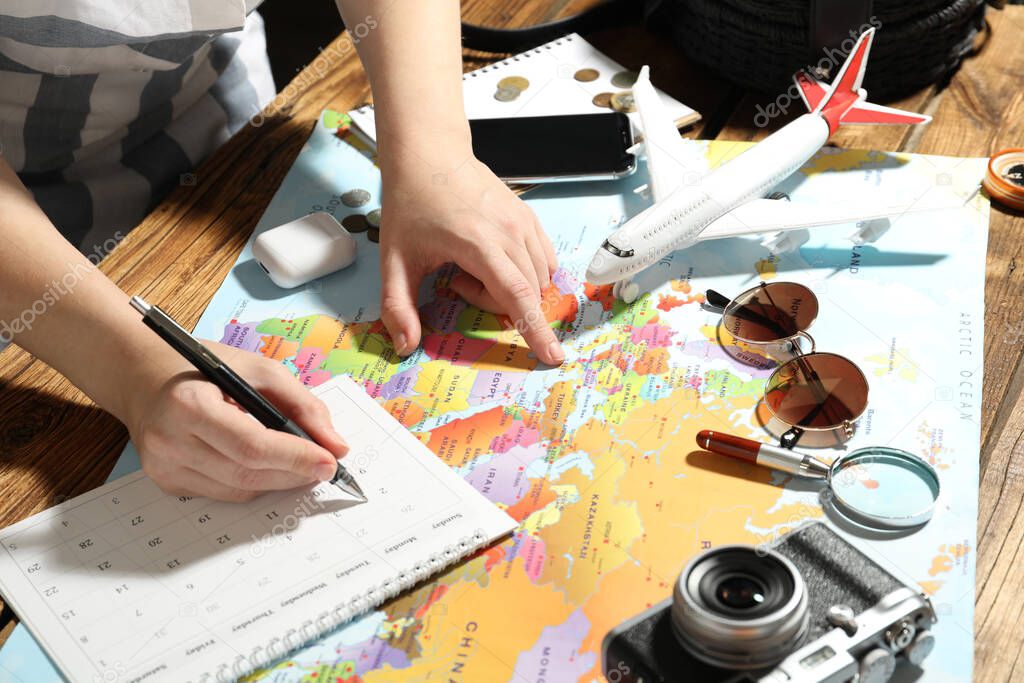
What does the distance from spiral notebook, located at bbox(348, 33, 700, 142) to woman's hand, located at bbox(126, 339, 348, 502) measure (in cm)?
44

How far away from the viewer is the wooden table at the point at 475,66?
2.33ft

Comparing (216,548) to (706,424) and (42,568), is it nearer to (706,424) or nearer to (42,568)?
(42,568)

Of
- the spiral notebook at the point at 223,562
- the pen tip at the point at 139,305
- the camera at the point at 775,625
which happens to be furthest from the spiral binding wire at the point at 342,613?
the pen tip at the point at 139,305

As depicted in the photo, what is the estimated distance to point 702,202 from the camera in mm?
917

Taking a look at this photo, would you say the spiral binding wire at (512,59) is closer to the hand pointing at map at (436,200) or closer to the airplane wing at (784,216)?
the hand pointing at map at (436,200)

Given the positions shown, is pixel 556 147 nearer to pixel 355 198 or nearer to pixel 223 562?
pixel 355 198

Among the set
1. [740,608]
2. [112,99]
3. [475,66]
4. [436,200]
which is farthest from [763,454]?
[112,99]

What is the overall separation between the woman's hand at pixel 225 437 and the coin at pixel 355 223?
279mm

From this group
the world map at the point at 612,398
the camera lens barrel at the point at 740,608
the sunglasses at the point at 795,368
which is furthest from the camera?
the sunglasses at the point at 795,368

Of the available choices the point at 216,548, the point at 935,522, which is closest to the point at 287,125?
the point at 216,548

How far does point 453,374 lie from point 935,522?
16.0 inches

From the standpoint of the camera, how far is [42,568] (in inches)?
27.8

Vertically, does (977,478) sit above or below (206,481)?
below

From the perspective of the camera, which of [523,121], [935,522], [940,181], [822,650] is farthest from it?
[523,121]
